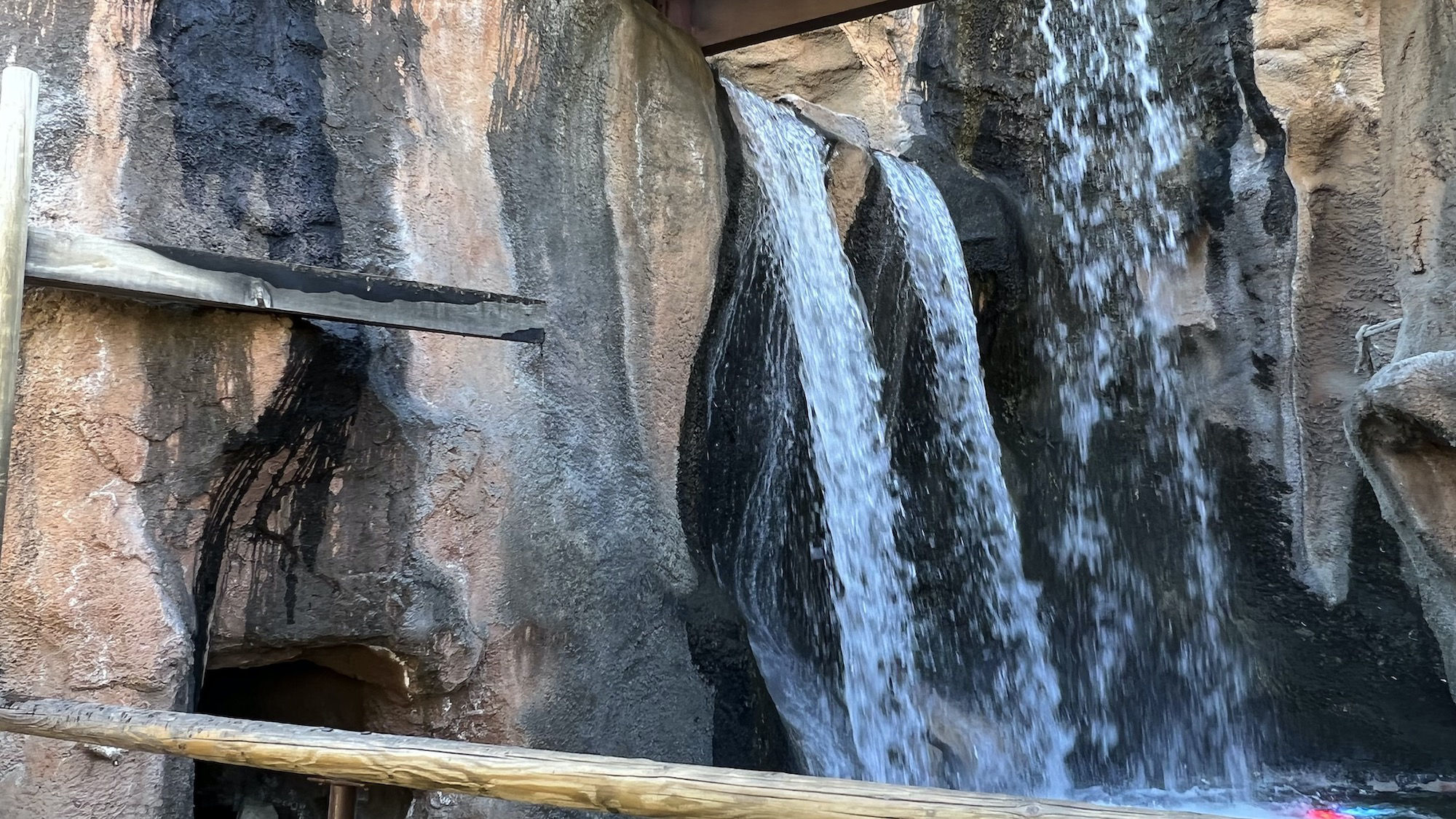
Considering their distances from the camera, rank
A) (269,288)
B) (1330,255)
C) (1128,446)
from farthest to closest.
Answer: (1128,446) → (1330,255) → (269,288)

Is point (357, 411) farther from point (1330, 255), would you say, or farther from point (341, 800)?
point (1330, 255)

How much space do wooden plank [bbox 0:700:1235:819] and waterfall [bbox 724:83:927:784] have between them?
286 cm

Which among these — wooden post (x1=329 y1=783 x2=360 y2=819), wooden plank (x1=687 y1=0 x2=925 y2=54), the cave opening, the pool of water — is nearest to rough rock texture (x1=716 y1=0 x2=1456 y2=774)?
the pool of water

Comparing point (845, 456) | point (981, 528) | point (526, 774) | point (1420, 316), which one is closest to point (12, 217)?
point (526, 774)

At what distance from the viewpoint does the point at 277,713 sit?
383cm

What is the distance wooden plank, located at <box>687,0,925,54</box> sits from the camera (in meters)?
4.61

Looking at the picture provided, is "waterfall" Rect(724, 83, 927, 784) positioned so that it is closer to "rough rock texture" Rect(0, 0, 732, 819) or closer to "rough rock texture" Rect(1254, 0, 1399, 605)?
"rough rock texture" Rect(0, 0, 732, 819)

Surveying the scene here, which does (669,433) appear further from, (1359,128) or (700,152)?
(1359,128)

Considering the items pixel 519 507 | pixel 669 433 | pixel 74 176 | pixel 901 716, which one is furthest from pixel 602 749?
pixel 74 176

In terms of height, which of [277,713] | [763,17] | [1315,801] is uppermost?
[763,17]

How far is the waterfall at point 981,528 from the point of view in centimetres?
569

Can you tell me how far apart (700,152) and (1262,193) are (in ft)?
10.9

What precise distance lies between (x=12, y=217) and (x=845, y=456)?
12.6ft

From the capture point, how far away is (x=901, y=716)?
5316 millimetres
